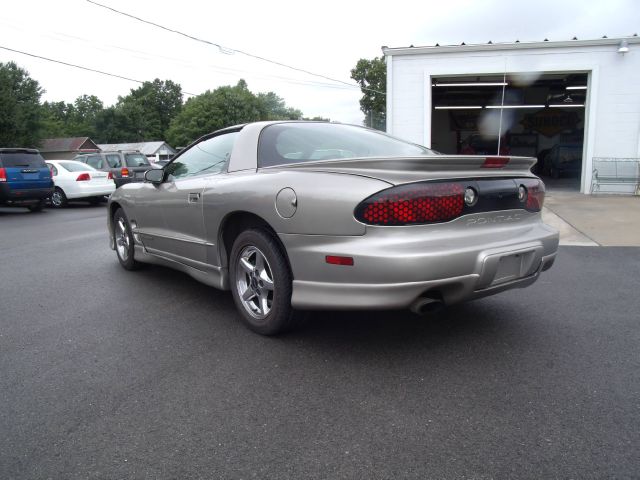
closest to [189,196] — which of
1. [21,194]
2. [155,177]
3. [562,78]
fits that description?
[155,177]

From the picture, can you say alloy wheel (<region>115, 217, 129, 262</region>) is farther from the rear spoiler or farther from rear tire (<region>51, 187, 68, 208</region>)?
rear tire (<region>51, 187, 68, 208</region>)

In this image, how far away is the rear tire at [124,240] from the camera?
536 cm

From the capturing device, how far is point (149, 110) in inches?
3782

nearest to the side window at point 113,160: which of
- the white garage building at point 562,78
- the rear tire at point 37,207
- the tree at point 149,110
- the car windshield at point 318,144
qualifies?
the rear tire at point 37,207

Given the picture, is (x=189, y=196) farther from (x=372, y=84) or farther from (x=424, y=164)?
(x=372, y=84)

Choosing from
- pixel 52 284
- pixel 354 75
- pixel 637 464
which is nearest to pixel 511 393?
pixel 637 464

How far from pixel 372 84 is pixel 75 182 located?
41.1 metres

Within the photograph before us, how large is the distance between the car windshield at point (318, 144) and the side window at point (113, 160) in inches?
557

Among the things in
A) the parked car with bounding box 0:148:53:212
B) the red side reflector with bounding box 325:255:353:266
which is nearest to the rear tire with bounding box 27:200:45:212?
the parked car with bounding box 0:148:53:212

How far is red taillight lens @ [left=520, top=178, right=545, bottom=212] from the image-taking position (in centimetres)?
336

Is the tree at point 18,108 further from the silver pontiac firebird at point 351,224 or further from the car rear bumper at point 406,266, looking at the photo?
the car rear bumper at point 406,266

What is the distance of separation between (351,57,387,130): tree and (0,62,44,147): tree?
31062 millimetres

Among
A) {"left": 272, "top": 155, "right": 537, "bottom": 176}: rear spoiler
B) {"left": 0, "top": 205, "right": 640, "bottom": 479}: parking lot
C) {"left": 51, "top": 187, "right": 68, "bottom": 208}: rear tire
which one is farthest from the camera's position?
{"left": 51, "top": 187, "right": 68, "bottom": 208}: rear tire

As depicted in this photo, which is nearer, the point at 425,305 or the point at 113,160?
the point at 425,305
